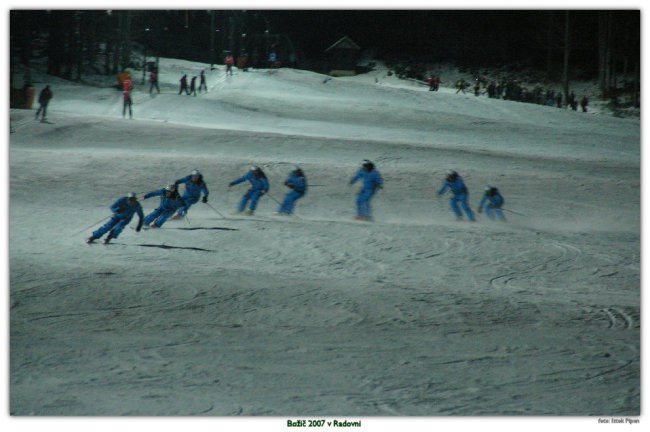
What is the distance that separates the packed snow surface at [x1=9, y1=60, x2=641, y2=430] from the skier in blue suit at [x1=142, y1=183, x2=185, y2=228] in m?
0.37

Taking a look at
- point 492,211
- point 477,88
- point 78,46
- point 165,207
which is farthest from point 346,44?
point 477,88

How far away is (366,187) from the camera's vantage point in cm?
1480

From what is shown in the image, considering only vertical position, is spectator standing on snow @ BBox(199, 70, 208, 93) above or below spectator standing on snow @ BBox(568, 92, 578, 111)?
above

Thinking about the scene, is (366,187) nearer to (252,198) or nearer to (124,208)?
(252,198)

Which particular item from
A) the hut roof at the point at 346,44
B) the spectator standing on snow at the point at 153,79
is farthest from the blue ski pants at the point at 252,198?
the spectator standing on snow at the point at 153,79

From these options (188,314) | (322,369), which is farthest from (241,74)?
(322,369)

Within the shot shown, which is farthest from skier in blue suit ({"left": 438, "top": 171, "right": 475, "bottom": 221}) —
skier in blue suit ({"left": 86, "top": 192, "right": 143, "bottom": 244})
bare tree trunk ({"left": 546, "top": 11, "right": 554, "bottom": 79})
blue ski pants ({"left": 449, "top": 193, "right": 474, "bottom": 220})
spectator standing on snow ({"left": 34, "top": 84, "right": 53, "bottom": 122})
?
spectator standing on snow ({"left": 34, "top": 84, "right": 53, "bottom": 122})

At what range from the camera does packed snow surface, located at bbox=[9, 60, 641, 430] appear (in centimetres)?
664

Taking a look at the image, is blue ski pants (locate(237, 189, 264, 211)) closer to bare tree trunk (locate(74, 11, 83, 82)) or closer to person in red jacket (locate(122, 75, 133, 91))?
bare tree trunk (locate(74, 11, 83, 82))

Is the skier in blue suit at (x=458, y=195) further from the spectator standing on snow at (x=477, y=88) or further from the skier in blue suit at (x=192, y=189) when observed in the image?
the spectator standing on snow at (x=477, y=88)

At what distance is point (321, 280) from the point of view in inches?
388

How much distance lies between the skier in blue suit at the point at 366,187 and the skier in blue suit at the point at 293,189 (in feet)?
3.49

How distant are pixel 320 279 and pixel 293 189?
5.25 metres

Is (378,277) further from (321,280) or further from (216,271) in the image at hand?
(216,271)
